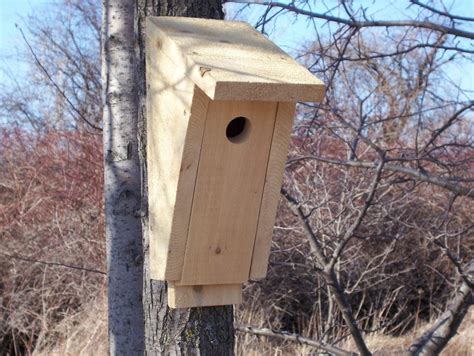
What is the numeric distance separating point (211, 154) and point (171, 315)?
614 mm

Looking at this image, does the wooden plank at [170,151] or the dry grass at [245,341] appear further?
the dry grass at [245,341]

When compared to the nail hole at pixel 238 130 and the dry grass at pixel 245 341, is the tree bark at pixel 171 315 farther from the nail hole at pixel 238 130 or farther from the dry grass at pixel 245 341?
the dry grass at pixel 245 341

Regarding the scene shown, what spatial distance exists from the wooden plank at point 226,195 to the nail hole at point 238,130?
0.01 metres

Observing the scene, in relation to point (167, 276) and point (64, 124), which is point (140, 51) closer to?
point (167, 276)

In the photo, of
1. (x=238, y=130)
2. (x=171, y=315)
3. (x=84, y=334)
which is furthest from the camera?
(x=84, y=334)

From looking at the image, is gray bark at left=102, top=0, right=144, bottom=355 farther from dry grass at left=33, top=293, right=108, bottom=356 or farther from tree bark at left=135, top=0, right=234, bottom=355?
dry grass at left=33, top=293, right=108, bottom=356

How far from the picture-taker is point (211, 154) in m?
2.28

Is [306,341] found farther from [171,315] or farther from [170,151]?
[170,151]

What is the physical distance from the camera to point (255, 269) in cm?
246

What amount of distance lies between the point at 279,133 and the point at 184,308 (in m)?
0.65

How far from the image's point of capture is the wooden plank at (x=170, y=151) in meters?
2.24

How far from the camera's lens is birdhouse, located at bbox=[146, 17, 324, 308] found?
2240 mm

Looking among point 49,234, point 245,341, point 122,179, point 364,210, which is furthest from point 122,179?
point 49,234

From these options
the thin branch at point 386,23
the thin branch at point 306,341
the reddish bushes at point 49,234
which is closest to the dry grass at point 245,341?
the reddish bushes at point 49,234
